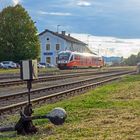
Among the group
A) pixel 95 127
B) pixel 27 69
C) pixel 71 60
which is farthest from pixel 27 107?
pixel 71 60

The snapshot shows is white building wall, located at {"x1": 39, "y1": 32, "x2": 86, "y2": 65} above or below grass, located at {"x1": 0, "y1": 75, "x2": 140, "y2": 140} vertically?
above

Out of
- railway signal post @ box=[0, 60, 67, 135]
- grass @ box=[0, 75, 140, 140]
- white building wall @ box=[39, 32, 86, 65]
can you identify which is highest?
white building wall @ box=[39, 32, 86, 65]

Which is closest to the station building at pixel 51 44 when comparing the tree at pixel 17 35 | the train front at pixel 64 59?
the tree at pixel 17 35

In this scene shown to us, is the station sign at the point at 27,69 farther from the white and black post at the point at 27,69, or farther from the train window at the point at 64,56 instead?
the train window at the point at 64,56

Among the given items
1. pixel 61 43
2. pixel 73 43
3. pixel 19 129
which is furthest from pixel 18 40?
pixel 19 129

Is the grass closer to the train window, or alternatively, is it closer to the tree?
the train window

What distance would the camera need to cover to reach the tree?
9019 centimetres

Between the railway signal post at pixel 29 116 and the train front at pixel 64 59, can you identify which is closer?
the railway signal post at pixel 29 116

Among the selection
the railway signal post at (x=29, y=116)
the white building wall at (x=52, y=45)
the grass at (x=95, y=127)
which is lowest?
the grass at (x=95, y=127)

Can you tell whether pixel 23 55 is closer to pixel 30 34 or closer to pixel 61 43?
pixel 30 34

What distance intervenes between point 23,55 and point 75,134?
263 ft

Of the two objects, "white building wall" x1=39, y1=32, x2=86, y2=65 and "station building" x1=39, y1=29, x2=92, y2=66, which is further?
"white building wall" x1=39, y1=32, x2=86, y2=65

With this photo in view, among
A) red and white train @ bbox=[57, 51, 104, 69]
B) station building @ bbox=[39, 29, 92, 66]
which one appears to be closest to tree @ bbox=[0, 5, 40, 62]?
red and white train @ bbox=[57, 51, 104, 69]

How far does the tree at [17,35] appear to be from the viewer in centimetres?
9019
